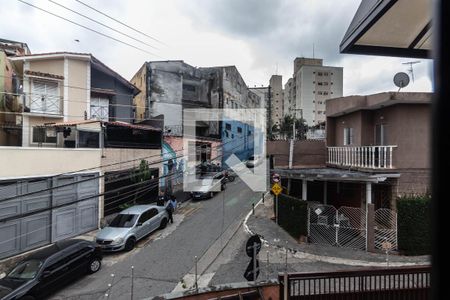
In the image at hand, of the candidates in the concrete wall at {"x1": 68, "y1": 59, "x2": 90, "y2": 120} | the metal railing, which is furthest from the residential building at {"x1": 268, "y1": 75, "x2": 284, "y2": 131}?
the metal railing

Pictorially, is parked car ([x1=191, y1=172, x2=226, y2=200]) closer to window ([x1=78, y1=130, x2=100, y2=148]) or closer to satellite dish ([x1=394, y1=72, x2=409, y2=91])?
window ([x1=78, y1=130, x2=100, y2=148])

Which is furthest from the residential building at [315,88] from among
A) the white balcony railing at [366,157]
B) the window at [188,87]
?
the white balcony railing at [366,157]

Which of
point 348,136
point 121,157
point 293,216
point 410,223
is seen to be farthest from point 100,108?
point 410,223

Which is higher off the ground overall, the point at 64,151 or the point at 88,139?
the point at 88,139

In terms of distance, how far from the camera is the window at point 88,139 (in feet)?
55.5

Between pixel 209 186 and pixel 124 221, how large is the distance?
8.96 metres

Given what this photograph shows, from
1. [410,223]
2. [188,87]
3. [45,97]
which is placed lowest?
[410,223]

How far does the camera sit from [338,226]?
12.6 metres

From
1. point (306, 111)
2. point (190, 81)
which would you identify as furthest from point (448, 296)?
point (306, 111)

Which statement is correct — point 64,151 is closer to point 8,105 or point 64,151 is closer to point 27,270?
point 27,270

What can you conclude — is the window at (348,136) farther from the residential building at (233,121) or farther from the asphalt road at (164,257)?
the residential building at (233,121)

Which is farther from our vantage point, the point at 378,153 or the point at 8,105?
the point at 8,105

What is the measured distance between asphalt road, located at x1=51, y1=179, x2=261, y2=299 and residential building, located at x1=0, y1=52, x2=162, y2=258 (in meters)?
2.84

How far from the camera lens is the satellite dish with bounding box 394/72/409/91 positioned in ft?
46.0
